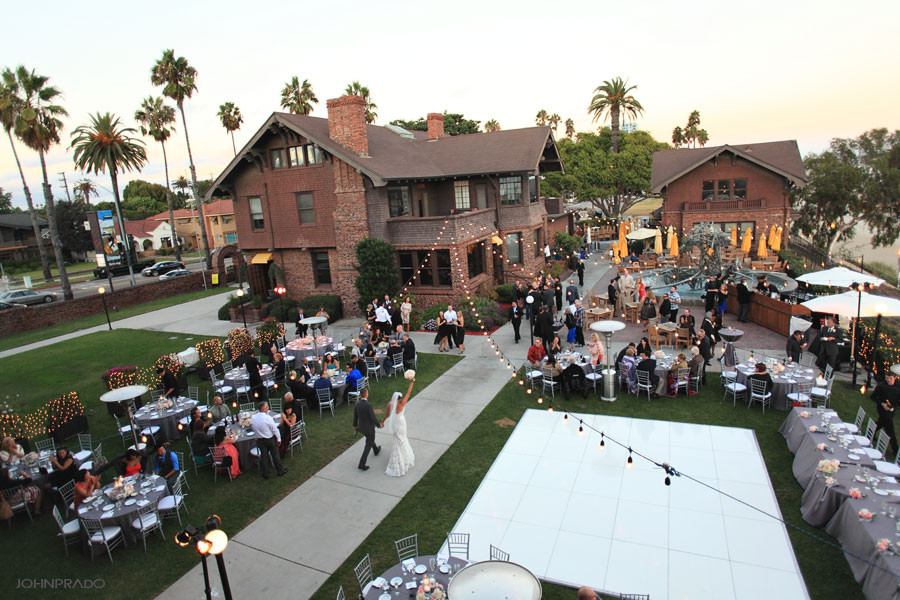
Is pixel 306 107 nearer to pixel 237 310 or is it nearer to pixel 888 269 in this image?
pixel 237 310

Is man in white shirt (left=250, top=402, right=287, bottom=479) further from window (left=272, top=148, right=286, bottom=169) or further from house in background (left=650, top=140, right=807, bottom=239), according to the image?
house in background (left=650, top=140, right=807, bottom=239)

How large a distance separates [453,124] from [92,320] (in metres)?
36.8

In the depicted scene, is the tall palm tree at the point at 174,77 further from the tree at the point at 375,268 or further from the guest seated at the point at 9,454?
the guest seated at the point at 9,454

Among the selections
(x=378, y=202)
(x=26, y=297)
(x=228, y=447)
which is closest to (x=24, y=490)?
(x=228, y=447)

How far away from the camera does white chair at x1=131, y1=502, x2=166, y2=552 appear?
925cm

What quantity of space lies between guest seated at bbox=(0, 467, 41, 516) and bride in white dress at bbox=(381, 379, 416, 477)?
7307 mm

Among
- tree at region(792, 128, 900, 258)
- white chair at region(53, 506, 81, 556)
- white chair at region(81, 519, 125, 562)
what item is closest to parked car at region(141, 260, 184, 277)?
white chair at region(53, 506, 81, 556)

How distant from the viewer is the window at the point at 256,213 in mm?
27297

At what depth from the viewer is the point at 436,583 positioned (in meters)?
6.71

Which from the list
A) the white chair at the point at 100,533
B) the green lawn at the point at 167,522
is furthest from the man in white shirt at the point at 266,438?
the white chair at the point at 100,533

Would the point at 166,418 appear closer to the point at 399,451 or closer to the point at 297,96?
the point at 399,451

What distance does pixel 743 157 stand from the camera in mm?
34094

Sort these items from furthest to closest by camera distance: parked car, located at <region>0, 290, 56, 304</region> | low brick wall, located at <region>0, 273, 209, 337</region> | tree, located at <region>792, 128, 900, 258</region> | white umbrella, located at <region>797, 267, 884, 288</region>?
tree, located at <region>792, 128, 900, 258</region> < parked car, located at <region>0, 290, 56, 304</region> < low brick wall, located at <region>0, 273, 209, 337</region> < white umbrella, located at <region>797, 267, 884, 288</region>

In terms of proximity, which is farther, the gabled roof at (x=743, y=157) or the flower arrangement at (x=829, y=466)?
the gabled roof at (x=743, y=157)
